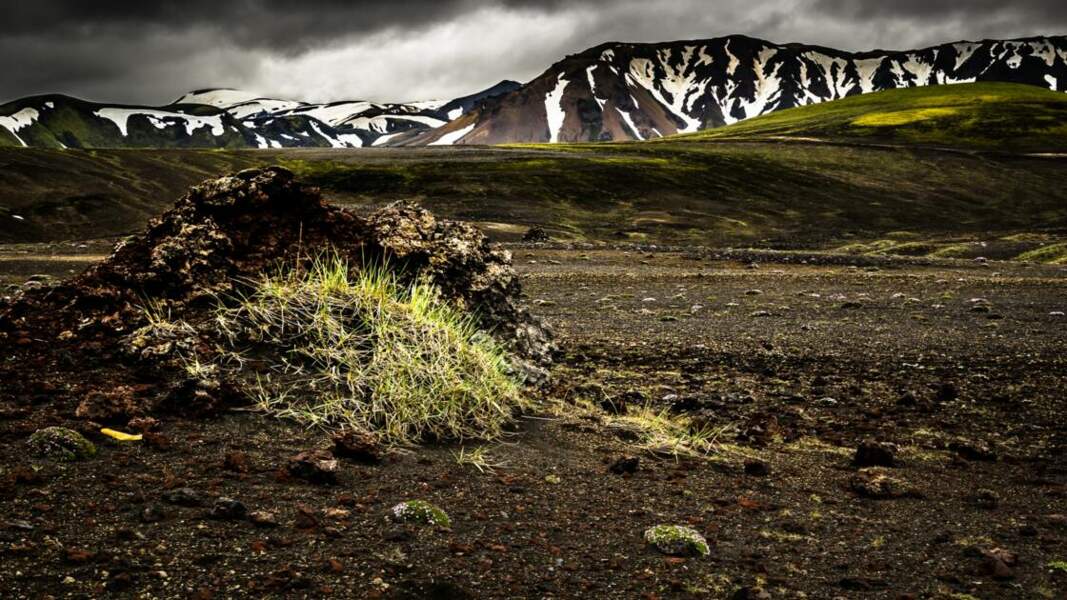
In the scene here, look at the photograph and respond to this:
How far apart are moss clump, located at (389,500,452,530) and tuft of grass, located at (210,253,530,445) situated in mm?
1279

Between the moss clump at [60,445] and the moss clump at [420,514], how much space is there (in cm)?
182

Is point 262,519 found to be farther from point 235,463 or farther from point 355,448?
point 355,448

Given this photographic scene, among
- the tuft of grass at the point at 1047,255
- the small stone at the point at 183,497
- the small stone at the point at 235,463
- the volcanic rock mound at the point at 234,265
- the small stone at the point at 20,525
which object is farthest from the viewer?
the tuft of grass at the point at 1047,255

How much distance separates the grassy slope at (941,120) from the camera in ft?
330

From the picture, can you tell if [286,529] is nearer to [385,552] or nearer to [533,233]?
[385,552]

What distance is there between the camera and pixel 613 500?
4836 mm

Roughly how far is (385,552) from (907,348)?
890cm

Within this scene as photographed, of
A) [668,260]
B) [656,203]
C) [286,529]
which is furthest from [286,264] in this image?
[656,203]

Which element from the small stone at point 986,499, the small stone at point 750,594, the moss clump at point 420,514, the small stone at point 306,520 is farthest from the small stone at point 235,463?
the small stone at point 986,499

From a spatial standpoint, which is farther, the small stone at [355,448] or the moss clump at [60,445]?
the small stone at [355,448]

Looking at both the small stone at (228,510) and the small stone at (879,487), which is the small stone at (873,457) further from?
the small stone at (228,510)

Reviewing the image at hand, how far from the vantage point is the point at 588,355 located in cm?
1016

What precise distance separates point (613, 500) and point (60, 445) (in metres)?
3.24

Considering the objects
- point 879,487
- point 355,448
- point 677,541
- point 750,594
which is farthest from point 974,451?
point 355,448
